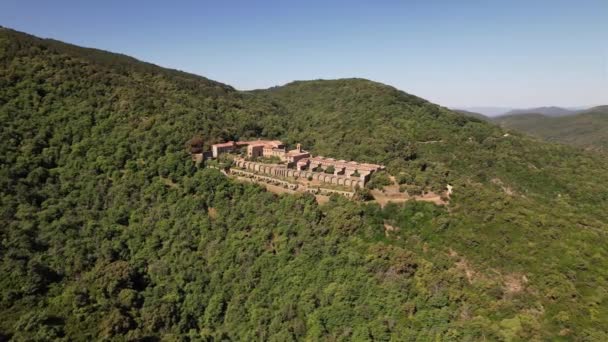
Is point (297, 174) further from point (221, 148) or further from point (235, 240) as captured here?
point (221, 148)

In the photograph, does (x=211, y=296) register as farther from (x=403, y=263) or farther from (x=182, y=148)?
(x=182, y=148)

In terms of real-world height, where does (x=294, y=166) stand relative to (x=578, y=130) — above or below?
below

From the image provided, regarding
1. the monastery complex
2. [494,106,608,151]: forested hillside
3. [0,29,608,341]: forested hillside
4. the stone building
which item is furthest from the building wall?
[494,106,608,151]: forested hillside

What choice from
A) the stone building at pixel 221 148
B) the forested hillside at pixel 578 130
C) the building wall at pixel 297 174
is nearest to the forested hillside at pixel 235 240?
the stone building at pixel 221 148

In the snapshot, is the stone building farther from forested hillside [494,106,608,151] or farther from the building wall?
forested hillside [494,106,608,151]

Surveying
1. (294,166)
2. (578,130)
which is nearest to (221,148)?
(294,166)

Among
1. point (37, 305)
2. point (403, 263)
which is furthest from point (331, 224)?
point (37, 305)
